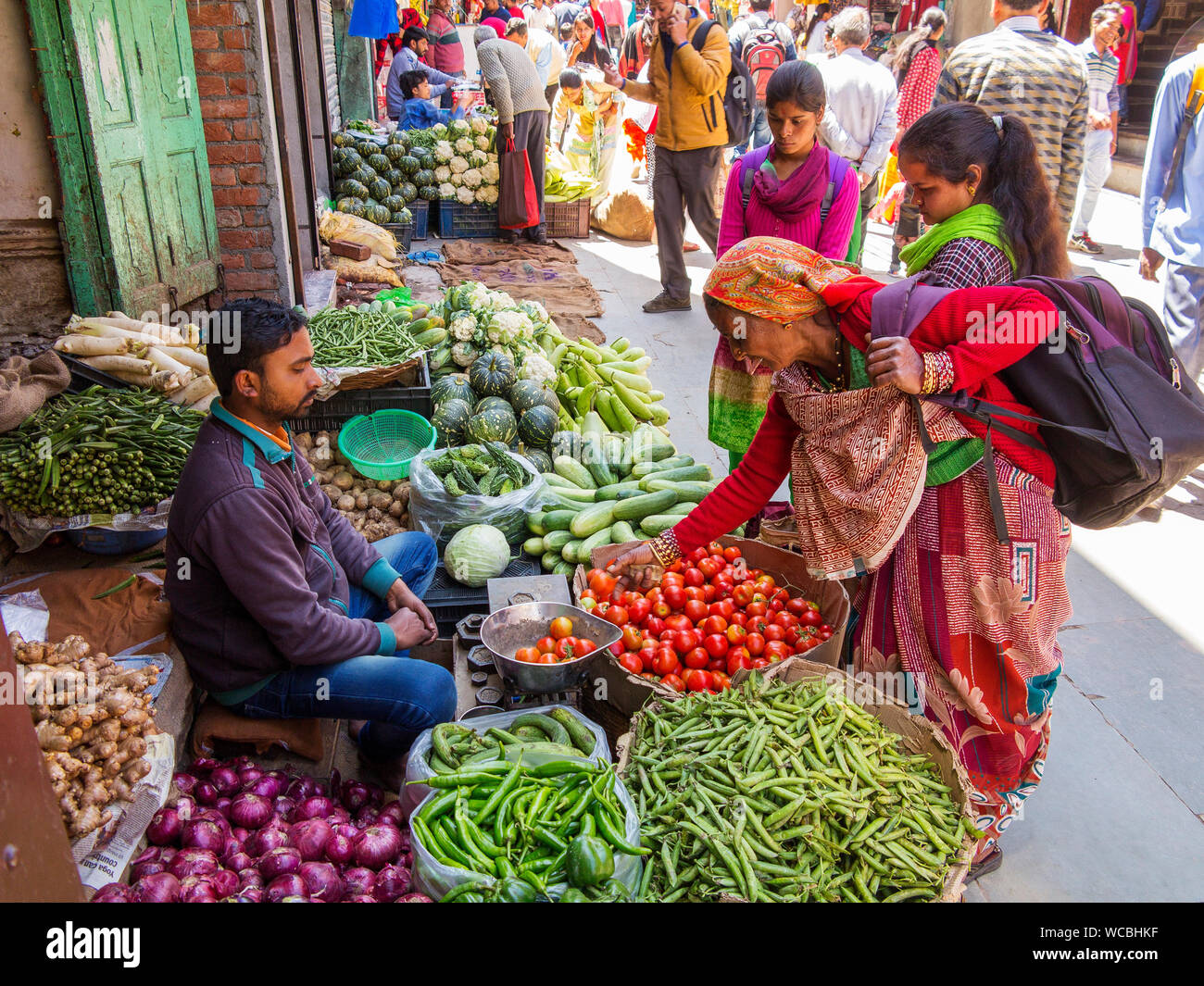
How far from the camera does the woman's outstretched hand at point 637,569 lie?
325 centimetres

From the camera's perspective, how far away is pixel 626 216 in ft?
36.1

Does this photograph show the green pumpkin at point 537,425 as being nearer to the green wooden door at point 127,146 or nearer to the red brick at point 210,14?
the green wooden door at point 127,146

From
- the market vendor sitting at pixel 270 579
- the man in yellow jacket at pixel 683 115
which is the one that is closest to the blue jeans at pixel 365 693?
the market vendor sitting at pixel 270 579

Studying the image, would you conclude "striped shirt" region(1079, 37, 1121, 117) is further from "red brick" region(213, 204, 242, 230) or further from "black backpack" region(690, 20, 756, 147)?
"red brick" region(213, 204, 242, 230)

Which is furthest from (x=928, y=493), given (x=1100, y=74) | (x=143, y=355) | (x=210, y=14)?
(x=1100, y=74)

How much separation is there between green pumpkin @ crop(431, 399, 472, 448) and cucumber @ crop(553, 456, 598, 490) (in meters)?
0.56

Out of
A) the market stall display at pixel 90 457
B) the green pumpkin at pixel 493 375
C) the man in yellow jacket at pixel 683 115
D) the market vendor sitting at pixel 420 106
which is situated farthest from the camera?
the market vendor sitting at pixel 420 106

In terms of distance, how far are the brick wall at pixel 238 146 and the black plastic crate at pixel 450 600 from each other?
2974mm

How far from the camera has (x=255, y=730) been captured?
3000mm

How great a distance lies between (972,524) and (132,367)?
3619mm

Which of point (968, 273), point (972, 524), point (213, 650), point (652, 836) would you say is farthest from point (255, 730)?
point (968, 273)

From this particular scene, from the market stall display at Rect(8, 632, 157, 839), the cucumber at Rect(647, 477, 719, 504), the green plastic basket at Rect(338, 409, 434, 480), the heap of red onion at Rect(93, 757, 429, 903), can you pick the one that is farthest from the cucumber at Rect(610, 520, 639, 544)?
the market stall display at Rect(8, 632, 157, 839)

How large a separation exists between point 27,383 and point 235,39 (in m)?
2.89

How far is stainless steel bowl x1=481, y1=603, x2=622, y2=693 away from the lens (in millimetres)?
2947
